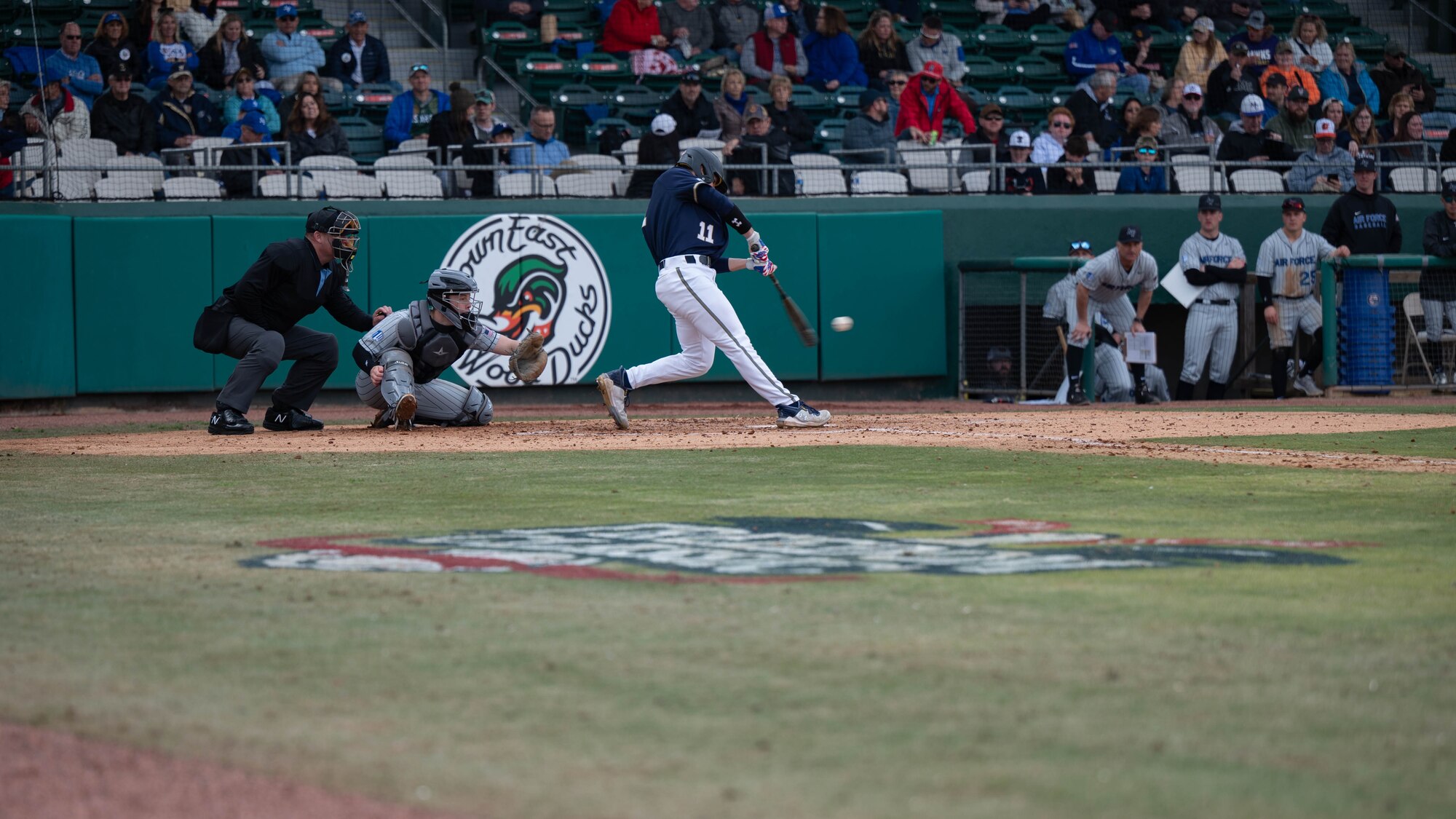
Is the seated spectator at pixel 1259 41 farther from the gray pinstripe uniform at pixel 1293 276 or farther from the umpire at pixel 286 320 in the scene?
the umpire at pixel 286 320

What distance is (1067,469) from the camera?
29.1 feet

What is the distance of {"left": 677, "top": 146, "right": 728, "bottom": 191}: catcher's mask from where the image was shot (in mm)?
11594

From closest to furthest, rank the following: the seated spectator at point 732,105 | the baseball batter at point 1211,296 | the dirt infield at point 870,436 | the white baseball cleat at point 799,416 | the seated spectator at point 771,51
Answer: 1. the dirt infield at point 870,436
2. the white baseball cleat at point 799,416
3. the baseball batter at point 1211,296
4. the seated spectator at point 732,105
5. the seated spectator at point 771,51

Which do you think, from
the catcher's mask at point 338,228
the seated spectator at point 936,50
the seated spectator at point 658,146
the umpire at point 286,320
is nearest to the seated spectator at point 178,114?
the seated spectator at point 658,146

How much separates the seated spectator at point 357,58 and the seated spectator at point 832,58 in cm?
507

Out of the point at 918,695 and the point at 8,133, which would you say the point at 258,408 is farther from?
the point at 918,695

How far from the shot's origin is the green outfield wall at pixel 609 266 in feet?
49.9

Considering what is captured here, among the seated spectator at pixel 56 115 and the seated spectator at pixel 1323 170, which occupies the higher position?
the seated spectator at pixel 56 115

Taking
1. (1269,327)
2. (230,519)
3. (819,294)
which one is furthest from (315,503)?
(1269,327)

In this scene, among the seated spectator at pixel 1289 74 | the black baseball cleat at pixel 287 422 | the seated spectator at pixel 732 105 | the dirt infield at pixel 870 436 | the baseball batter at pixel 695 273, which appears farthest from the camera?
the seated spectator at pixel 1289 74

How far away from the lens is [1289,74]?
64.2ft

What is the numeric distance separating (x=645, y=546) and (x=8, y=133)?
11514 mm

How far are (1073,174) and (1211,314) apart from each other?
235cm

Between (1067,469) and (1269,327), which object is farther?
(1269,327)
